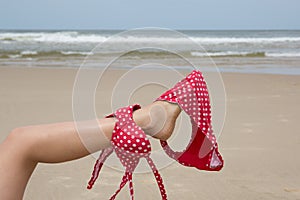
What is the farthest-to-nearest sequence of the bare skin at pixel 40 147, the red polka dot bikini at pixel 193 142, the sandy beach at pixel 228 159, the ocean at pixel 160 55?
the ocean at pixel 160 55, the sandy beach at pixel 228 159, the red polka dot bikini at pixel 193 142, the bare skin at pixel 40 147

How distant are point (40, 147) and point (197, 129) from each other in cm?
60

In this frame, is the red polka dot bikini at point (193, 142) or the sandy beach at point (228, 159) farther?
the sandy beach at point (228, 159)

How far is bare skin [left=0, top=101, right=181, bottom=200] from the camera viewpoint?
147cm

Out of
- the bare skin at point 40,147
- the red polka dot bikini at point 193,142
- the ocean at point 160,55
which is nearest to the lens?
the bare skin at point 40,147

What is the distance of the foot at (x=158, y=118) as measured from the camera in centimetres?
154

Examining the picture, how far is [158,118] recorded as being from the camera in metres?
1.56

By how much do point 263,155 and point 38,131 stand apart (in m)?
1.62

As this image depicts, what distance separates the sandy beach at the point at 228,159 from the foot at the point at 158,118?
0.61 meters

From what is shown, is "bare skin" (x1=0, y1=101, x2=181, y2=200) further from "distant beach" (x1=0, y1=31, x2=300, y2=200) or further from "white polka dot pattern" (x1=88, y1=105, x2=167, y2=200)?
"distant beach" (x1=0, y1=31, x2=300, y2=200)

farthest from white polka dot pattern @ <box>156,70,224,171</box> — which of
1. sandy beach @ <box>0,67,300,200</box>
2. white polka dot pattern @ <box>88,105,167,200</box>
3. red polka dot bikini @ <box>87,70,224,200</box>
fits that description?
sandy beach @ <box>0,67,300,200</box>

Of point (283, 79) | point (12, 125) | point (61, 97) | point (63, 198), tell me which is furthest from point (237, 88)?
point (63, 198)

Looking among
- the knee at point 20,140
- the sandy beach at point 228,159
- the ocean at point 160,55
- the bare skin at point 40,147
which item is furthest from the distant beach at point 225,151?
the ocean at point 160,55

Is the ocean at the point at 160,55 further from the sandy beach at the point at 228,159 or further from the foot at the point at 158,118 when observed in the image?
the sandy beach at the point at 228,159

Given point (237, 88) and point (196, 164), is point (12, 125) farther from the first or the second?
point (237, 88)
